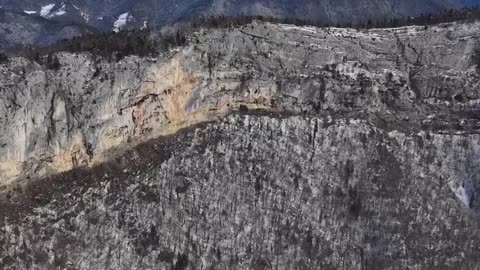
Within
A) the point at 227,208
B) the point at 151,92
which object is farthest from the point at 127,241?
the point at 151,92

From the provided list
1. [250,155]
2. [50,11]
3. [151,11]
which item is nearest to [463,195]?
[250,155]

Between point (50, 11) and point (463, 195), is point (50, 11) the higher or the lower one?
the higher one

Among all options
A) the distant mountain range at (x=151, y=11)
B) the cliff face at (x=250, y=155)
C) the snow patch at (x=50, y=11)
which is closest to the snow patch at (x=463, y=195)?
the cliff face at (x=250, y=155)

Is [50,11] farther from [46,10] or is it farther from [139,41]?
[139,41]

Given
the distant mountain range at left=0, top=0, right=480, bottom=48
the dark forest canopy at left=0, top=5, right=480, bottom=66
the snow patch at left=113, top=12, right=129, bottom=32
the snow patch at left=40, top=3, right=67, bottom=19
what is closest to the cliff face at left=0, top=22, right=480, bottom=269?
the dark forest canopy at left=0, top=5, right=480, bottom=66

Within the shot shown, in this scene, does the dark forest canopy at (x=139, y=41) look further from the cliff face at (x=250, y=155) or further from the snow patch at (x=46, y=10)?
the snow patch at (x=46, y=10)

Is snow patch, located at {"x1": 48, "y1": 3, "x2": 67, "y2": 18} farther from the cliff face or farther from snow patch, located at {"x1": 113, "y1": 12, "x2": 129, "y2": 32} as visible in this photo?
the cliff face
